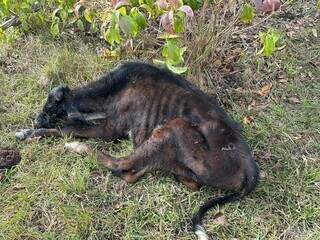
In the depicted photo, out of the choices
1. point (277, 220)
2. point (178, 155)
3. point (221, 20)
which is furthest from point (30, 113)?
point (277, 220)

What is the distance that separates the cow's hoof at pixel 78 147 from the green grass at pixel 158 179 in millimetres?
54

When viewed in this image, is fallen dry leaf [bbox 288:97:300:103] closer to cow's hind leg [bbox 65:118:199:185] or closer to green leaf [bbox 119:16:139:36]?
cow's hind leg [bbox 65:118:199:185]

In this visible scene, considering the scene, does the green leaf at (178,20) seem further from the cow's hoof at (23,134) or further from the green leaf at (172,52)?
the cow's hoof at (23,134)

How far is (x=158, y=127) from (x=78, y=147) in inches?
31.4

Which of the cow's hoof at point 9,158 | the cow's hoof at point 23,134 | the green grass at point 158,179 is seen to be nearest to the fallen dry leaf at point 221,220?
the green grass at point 158,179

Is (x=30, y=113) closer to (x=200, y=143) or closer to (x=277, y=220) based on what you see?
(x=200, y=143)

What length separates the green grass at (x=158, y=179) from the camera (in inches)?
154

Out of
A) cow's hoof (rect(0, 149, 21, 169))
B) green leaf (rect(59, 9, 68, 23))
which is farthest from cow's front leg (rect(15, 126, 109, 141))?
green leaf (rect(59, 9, 68, 23))

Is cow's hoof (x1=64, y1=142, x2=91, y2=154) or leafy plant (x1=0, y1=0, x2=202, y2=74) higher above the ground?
leafy plant (x1=0, y1=0, x2=202, y2=74)

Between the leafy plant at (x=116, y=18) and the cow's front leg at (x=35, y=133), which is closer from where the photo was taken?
the leafy plant at (x=116, y=18)

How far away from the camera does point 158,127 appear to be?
431 centimetres

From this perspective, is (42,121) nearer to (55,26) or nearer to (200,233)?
(55,26)

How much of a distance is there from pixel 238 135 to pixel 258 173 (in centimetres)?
35

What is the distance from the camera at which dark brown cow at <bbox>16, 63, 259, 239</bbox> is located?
155 inches
